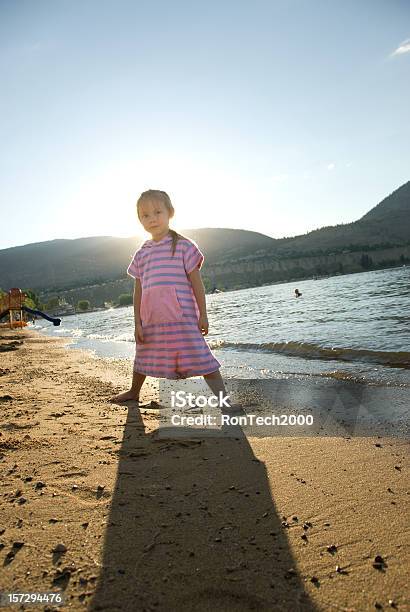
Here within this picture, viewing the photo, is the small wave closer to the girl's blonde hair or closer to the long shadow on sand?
the girl's blonde hair

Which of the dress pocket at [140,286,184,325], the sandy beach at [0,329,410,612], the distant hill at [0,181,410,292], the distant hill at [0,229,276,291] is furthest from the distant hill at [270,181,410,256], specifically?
the sandy beach at [0,329,410,612]

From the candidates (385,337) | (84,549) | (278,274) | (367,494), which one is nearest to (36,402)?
(84,549)

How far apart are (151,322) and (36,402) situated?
1.60 m

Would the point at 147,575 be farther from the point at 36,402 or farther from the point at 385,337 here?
the point at 385,337

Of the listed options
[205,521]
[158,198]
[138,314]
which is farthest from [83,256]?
[205,521]

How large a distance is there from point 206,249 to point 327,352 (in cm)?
14549

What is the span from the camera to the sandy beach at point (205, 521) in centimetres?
131

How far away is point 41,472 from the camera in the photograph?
2.25 m

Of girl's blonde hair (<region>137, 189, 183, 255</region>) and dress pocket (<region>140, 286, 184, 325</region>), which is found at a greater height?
girl's blonde hair (<region>137, 189, 183, 255</region>)

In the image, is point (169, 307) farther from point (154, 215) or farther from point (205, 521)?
point (205, 521)

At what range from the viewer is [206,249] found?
5960 inches

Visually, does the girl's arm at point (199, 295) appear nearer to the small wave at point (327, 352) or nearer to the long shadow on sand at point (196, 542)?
the long shadow on sand at point (196, 542)

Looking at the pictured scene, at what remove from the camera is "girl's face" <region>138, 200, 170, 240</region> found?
3742mm

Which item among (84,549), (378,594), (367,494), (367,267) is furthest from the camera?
(367,267)
